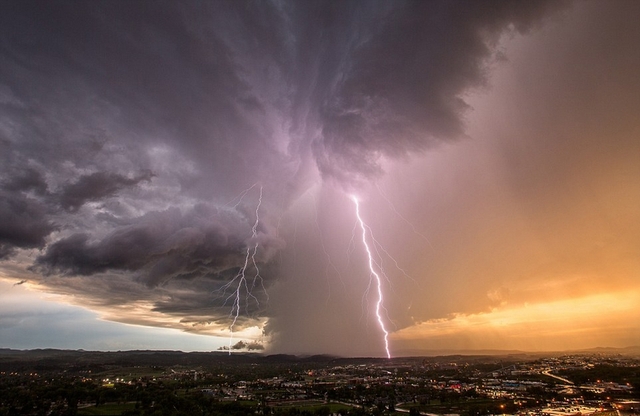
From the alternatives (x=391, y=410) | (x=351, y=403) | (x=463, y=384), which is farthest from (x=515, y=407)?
(x=463, y=384)

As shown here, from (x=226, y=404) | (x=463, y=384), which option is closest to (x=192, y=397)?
(x=226, y=404)

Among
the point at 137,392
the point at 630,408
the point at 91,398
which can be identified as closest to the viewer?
the point at 630,408

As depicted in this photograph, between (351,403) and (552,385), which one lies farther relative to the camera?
(552,385)

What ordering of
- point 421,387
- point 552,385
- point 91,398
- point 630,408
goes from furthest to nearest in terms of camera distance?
point 421,387 → point 552,385 → point 91,398 → point 630,408

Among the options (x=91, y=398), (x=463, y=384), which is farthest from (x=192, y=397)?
(x=463, y=384)

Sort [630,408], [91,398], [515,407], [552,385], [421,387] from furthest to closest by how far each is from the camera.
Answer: [421,387]
[552,385]
[91,398]
[515,407]
[630,408]

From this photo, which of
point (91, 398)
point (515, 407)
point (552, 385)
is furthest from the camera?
point (552, 385)

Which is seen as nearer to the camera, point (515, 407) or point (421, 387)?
point (515, 407)

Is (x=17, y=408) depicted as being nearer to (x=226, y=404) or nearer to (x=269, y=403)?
(x=226, y=404)

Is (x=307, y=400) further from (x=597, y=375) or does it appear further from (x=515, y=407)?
(x=597, y=375)
